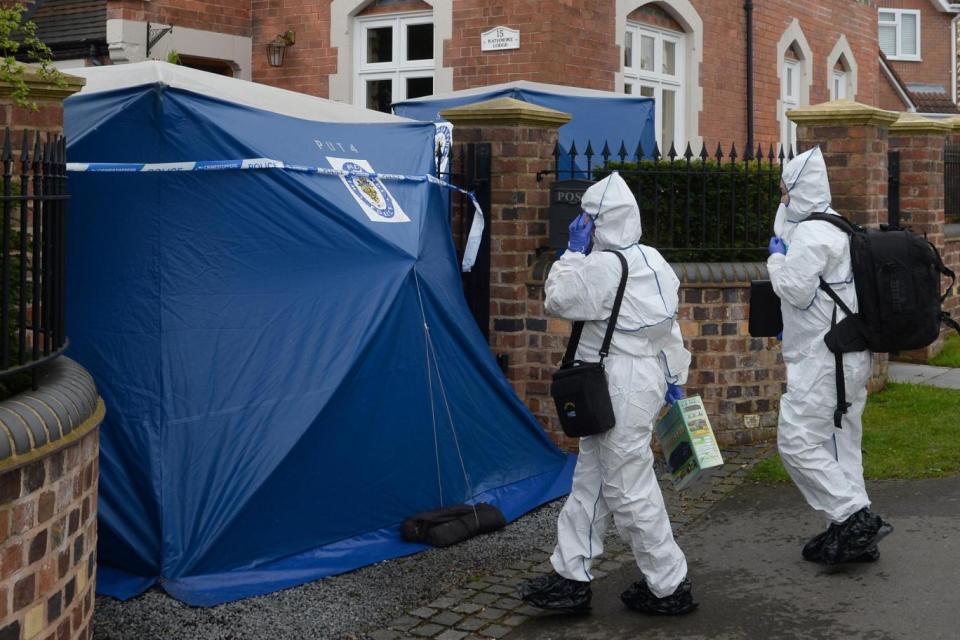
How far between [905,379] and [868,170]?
2223mm

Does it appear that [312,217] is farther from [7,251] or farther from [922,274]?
[922,274]

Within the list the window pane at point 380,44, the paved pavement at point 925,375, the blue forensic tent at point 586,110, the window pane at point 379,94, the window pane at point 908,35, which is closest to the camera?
the paved pavement at point 925,375

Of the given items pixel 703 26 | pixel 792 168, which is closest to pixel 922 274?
pixel 792 168

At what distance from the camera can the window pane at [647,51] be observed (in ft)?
51.1

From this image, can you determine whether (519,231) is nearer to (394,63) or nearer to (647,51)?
(394,63)

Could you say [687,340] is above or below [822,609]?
above

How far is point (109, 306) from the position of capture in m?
6.16

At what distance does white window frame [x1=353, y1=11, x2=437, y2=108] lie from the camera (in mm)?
14914

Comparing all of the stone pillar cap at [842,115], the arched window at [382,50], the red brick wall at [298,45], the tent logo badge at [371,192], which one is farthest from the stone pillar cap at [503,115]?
the red brick wall at [298,45]

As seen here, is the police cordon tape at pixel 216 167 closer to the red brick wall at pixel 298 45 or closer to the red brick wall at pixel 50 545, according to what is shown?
the red brick wall at pixel 50 545

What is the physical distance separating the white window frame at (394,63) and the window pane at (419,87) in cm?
7

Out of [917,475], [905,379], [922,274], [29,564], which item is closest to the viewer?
[29,564]

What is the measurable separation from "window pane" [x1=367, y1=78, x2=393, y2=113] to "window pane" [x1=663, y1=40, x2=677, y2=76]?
3.49 meters

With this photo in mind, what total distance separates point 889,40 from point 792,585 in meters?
33.2
